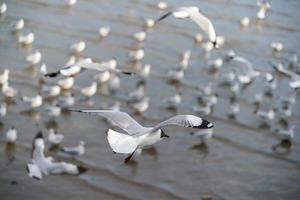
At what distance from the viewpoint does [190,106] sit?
13.1 m

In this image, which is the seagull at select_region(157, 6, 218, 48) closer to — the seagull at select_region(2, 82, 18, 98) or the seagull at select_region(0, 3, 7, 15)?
the seagull at select_region(2, 82, 18, 98)

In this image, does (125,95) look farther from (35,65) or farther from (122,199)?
(122,199)

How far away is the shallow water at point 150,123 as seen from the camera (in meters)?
10.2

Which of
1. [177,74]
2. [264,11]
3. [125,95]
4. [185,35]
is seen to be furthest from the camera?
[264,11]

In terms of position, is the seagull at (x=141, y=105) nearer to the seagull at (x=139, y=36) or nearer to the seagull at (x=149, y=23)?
the seagull at (x=139, y=36)

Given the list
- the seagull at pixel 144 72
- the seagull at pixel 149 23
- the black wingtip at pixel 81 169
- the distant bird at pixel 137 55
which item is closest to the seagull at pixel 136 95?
the seagull at pixel 144 72

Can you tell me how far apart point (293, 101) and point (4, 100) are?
5.31 metres

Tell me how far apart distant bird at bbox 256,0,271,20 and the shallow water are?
68 cm

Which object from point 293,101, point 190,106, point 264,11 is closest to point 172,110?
point 190,106

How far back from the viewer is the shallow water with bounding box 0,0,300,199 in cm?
1016

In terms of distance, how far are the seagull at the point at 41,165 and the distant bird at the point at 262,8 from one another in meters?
10.5

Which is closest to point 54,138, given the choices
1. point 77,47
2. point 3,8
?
point 77,47

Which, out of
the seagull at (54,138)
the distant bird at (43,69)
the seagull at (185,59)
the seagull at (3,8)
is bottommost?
the seagull at (54,138)

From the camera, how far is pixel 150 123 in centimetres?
1205
